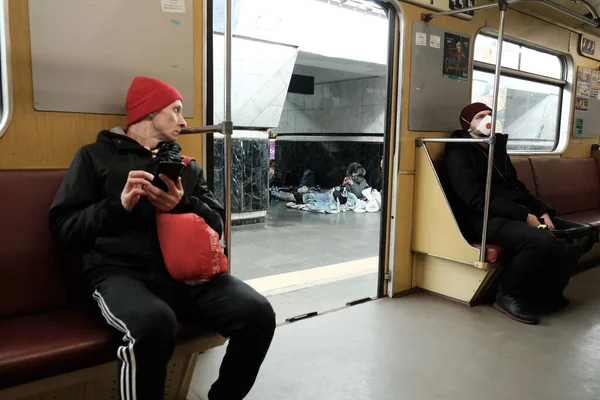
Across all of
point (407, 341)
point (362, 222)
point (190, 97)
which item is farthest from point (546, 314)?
point (362, 222)

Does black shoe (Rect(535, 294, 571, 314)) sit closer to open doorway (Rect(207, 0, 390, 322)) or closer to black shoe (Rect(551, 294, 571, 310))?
black shoe (Rect(551, 294, 571, 310))

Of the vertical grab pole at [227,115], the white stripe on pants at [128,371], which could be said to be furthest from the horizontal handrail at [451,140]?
the white stripe on pants at [128,371]

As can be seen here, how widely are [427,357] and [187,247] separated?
1485 mm

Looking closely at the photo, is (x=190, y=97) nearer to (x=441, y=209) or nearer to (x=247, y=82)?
(x=441, y=209)

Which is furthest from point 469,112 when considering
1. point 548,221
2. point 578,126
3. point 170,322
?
point 170,322

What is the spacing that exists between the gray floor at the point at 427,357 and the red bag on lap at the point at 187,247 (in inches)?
27.4

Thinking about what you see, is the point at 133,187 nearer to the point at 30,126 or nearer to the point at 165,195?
the point at 165,195

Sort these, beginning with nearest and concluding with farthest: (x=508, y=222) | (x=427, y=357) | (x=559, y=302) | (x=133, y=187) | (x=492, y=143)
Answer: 1. (x=133, y=187)
2. (x=427, y=357)
3. (x=492, y=143)
4. (x=508, y=222)
5. (x=559, y=302)

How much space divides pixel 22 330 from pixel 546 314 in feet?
9.80

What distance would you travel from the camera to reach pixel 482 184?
3.23m

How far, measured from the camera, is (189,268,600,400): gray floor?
6.87 ft

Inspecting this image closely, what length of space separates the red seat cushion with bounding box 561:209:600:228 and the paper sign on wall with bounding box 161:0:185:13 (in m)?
3.49

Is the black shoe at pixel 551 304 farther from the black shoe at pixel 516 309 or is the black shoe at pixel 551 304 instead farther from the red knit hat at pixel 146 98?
the red knit hat at pixel 146 98

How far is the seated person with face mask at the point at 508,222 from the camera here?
291 cm
